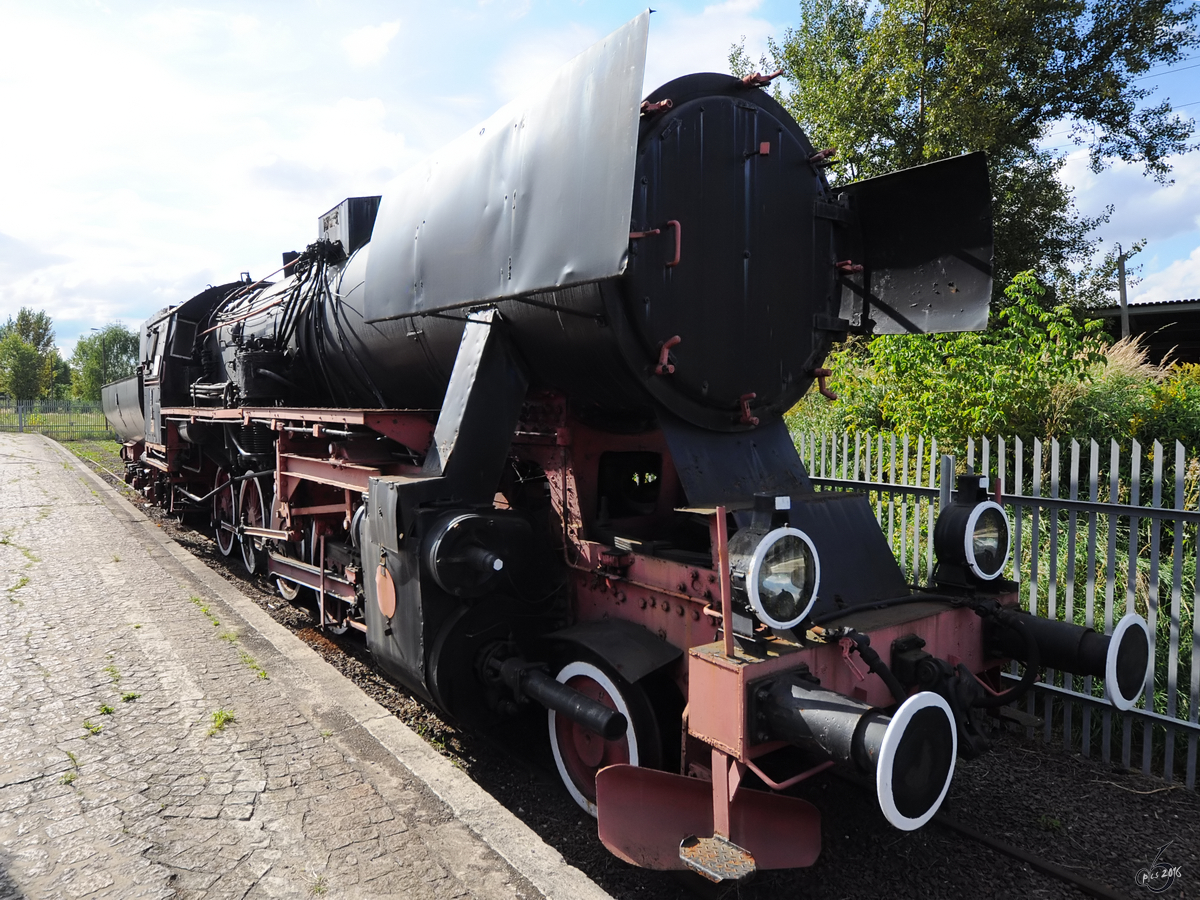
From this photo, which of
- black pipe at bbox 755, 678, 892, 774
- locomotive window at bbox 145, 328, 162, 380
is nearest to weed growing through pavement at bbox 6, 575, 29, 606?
locomotive window at bbox 145, 328, 162, 380

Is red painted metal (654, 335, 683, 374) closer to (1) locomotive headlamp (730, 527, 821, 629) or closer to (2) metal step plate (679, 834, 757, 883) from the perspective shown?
(1) locomotive headlamp (730, 527, 821, 629)

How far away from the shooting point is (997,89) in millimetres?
12266

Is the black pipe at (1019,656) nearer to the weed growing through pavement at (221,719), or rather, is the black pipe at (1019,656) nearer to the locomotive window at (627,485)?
the locomotive window at (627,485)

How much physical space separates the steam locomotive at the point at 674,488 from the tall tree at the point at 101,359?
7050 centimetres

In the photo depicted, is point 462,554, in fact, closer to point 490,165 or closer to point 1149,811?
point 490,165

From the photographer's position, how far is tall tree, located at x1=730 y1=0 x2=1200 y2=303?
11.8m

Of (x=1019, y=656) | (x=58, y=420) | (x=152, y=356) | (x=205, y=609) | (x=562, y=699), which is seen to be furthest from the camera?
(x=58, y=420)

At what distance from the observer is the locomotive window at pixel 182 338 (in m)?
9.32

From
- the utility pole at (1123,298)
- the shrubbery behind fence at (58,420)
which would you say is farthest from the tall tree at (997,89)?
the shrubbery behind fence at (58,420)

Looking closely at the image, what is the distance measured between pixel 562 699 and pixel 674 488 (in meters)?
Answer: 1.20

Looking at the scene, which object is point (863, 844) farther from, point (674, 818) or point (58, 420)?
point (58, 420)

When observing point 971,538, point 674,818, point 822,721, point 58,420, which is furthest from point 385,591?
point 58,420

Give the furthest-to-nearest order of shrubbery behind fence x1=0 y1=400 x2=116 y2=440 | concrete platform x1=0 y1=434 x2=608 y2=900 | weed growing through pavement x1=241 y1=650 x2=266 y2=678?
shrubbery behind fence x1=0 y1=400 x2=116 y2=440 < weed growing through pavement x1=241 y1=650 x2=266 y2=678 < concrete platform x1=0 y1=434 x2=608 y2=900

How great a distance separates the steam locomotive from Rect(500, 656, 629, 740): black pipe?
0.01 metres
